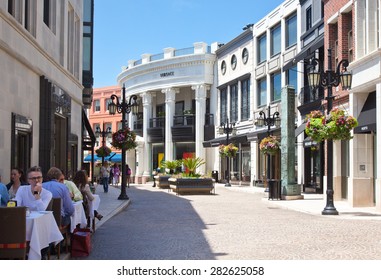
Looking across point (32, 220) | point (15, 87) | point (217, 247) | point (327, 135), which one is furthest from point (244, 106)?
point (32, 220)

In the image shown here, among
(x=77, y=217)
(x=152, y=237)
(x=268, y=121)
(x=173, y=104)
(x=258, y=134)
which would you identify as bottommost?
(x=152, y=237)

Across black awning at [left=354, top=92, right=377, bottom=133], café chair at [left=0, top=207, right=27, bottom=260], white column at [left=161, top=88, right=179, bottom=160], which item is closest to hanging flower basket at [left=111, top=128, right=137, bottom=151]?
black awning at [left=354, top=92, right=377, bottom=133]

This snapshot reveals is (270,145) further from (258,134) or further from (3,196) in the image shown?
(3,196)

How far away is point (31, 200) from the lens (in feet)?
28.0

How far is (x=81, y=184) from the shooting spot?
1233 cm

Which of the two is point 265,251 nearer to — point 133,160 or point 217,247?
point 217,247

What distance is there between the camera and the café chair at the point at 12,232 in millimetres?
7371

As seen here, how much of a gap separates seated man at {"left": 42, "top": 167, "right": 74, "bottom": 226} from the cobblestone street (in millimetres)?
827

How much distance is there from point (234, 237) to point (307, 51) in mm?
19082

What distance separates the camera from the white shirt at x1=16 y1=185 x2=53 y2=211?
8523 millimetres

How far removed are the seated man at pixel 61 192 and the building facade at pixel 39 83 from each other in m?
3.37

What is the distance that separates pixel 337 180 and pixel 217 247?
43.4ft

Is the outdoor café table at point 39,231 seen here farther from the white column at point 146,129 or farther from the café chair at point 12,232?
the white column at point 146,129

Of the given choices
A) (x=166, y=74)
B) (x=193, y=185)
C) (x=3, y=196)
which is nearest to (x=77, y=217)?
(x=3, y=196)
